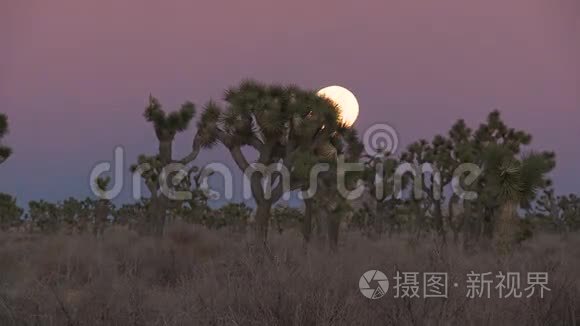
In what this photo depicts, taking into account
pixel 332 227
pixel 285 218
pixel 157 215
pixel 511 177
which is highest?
pixel 511 177

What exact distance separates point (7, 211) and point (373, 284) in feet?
155

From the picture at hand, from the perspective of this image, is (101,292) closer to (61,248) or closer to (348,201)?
(61,248)

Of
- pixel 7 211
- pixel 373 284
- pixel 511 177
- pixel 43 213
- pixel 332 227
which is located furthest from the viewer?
pixel 43 213

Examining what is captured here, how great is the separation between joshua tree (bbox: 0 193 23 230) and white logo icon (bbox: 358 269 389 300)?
45.6 meters

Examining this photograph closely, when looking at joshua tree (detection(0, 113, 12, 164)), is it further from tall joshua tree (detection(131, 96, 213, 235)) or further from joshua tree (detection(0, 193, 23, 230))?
joshua tree (detection(0, 193, 23, 230))

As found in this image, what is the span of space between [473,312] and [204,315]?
2627 mm

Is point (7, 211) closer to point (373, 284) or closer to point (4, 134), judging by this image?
point (4, 134)

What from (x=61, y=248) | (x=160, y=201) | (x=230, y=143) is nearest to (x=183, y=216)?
(x=160, y=201)

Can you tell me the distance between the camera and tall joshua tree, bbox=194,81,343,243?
1850 cm

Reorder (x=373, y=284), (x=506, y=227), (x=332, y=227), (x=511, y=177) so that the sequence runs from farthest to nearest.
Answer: (x=332, y=227) → (x=506, y=227) → (x=511, y=177) → (x=373, y=284)

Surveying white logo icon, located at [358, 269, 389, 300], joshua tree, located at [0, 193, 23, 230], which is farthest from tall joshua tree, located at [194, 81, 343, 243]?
joshua tree, located at [0, 193, 23, 230]

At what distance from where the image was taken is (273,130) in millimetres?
18375

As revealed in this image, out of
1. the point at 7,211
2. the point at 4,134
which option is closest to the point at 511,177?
Answer: the point at 4,134

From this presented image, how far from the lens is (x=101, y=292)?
6.79 meters
